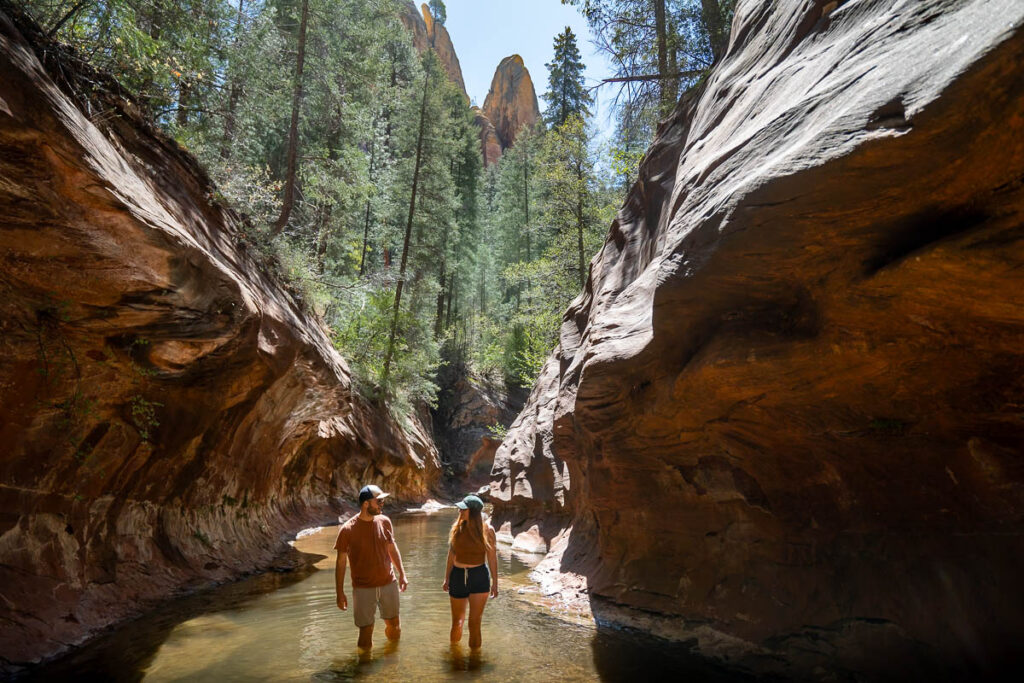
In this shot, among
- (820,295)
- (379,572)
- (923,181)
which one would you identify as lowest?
(379,572)

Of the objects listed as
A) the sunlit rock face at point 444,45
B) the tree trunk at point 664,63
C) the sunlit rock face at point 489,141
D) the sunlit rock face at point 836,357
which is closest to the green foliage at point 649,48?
the tree trunk at point 664,63

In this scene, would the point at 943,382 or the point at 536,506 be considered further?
the point at 536,506

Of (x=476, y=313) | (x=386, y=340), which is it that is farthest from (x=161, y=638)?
(x=476, y=313)

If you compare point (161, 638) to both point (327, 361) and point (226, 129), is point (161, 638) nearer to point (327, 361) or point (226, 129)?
point (327, 361)

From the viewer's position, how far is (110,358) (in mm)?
6227

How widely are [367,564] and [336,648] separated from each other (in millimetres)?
1049

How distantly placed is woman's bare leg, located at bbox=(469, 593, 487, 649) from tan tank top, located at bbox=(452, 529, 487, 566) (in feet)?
1.20

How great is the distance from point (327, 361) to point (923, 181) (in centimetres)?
1080

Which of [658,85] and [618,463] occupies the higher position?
[658,85]

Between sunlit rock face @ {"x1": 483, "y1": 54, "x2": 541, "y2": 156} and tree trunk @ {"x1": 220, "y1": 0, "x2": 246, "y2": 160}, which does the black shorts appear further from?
sunlit rock face @ {"x1": 483, "y1": 54, "x2": 541, "y2": 156}

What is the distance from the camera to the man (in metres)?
5.61

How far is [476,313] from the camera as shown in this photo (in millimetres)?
39469

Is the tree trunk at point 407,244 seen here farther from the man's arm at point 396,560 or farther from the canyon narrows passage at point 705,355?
the man's arm at point 396,560

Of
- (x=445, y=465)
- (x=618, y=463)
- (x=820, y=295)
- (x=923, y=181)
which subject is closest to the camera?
(x=923, y=181)
